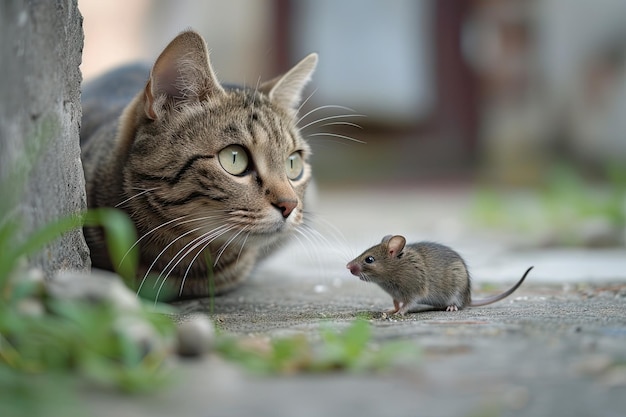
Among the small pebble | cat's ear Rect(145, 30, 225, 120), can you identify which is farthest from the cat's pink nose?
the small pebble

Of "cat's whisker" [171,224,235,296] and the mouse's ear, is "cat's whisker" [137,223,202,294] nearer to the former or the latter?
"cat's whisker" [171,224,235,296]

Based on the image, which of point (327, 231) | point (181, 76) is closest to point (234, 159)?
point (181, 76)

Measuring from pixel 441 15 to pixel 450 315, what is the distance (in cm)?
933

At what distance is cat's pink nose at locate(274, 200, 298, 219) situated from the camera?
2.85 m

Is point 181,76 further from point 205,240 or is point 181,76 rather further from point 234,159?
point 205,240

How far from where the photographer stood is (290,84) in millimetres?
3490

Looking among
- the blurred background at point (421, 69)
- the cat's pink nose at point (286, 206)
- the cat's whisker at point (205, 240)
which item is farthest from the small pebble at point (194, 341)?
the blurred background at point (421, 69)

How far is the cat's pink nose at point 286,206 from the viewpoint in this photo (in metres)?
2.85

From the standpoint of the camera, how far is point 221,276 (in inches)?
132

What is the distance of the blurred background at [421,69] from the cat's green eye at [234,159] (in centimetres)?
743

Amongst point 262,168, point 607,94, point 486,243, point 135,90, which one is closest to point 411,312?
point 262,168

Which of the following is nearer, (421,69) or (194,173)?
(194,173)

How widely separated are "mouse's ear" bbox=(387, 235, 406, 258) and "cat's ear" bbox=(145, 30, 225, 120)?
0.87 metres

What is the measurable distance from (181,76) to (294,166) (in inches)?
22.1
